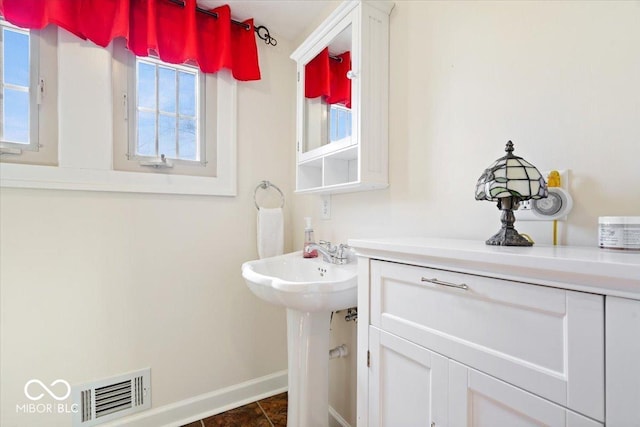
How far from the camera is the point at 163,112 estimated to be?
5.15 feet

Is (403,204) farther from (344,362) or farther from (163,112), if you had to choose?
(163,112)

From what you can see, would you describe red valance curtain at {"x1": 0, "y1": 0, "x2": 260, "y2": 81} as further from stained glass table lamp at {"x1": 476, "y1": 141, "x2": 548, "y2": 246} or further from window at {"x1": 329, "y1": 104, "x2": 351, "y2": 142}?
stained glass table lamp at {"x1": 476, "y1": 141, "x2": 548, "y2": 246}

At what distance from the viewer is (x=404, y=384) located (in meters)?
0.76

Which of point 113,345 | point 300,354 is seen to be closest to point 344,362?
point 300,354

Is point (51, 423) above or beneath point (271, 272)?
beneath

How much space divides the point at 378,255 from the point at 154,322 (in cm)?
131

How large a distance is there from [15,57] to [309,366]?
1.85m

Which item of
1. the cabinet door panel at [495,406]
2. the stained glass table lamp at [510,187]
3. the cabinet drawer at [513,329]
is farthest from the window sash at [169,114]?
the cabinet door panel at [495,406]

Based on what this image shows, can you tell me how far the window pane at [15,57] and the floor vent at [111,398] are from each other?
1.40 meters

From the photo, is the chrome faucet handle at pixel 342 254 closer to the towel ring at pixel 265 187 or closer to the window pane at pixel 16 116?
the towel ring at pixel 265 187

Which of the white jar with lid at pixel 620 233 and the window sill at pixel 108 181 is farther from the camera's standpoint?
the window sill at pixel 108 181

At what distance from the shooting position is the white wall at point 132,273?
4.14ft

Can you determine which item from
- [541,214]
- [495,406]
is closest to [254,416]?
[495,406]

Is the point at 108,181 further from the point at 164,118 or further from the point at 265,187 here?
the point at 265,187
